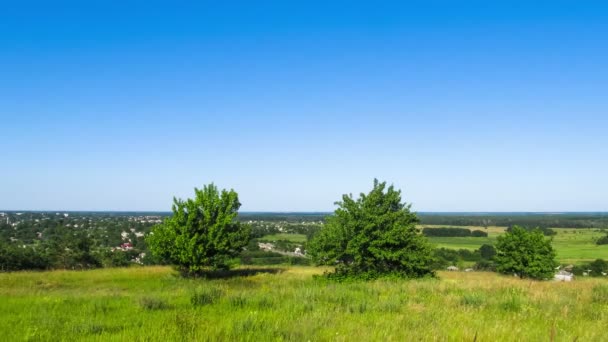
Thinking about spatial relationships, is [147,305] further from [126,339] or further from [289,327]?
[289,327]

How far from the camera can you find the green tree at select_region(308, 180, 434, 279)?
69.1ft

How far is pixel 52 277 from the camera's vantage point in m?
25.9

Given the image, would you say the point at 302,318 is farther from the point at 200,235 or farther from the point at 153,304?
the point at 200,235

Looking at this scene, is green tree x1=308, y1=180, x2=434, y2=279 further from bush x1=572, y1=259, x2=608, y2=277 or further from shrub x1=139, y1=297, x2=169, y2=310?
bush x1=572, y1=259, x2=608, y2=277

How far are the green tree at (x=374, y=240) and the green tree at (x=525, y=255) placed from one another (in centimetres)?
1975

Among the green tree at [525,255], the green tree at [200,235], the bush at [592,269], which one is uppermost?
the green tree at [200,235]

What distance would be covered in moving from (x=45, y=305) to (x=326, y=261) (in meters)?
15.8

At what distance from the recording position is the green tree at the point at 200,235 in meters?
24.7

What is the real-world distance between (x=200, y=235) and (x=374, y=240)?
37.9 ft

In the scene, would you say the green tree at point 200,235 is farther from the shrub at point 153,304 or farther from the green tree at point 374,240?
the shrub at point 153,304

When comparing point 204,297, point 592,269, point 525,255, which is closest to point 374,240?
point 204,297

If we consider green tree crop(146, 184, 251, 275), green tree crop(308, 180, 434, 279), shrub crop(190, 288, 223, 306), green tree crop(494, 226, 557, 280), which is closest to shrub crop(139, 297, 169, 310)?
shrub crop(190, 288, 223, 306)

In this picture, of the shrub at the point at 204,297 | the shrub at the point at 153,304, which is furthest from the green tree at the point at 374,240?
the shrub at the point at 153,304

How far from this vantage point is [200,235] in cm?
2523
